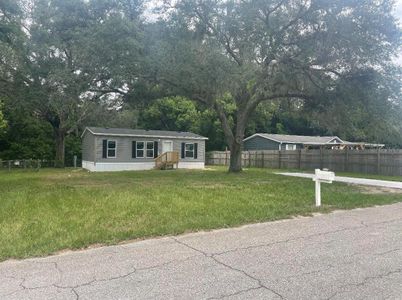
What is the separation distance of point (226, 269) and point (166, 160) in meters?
22.9

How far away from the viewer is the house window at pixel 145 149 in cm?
2808

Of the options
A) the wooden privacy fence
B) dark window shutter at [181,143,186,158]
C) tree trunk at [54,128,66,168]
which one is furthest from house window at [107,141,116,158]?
the wooden privacy fence

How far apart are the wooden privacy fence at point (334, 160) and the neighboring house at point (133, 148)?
520 cm

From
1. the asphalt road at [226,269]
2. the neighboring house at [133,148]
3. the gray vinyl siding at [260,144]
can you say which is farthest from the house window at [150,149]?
the asphalt road at [226,269]

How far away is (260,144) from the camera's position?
3912cm

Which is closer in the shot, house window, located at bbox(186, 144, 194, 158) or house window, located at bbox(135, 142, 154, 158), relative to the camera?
house window, located at bbox(135, 142, 154, 158)

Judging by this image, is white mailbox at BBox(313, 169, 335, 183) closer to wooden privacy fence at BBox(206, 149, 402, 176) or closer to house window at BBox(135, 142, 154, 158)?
wooden privacy fence at BBox(206, 149, 402, 176)

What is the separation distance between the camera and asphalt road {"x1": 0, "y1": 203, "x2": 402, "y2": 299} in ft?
13.2

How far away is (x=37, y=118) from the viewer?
34344 mm

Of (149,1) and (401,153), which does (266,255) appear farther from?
(401,153)

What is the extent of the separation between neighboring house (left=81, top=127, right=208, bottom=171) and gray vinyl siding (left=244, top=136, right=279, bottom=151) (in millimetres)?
9092

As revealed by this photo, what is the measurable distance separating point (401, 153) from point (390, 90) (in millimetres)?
7170

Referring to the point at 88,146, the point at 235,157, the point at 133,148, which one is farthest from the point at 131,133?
the point at 235,157

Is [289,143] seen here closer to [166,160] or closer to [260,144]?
[260,144]
